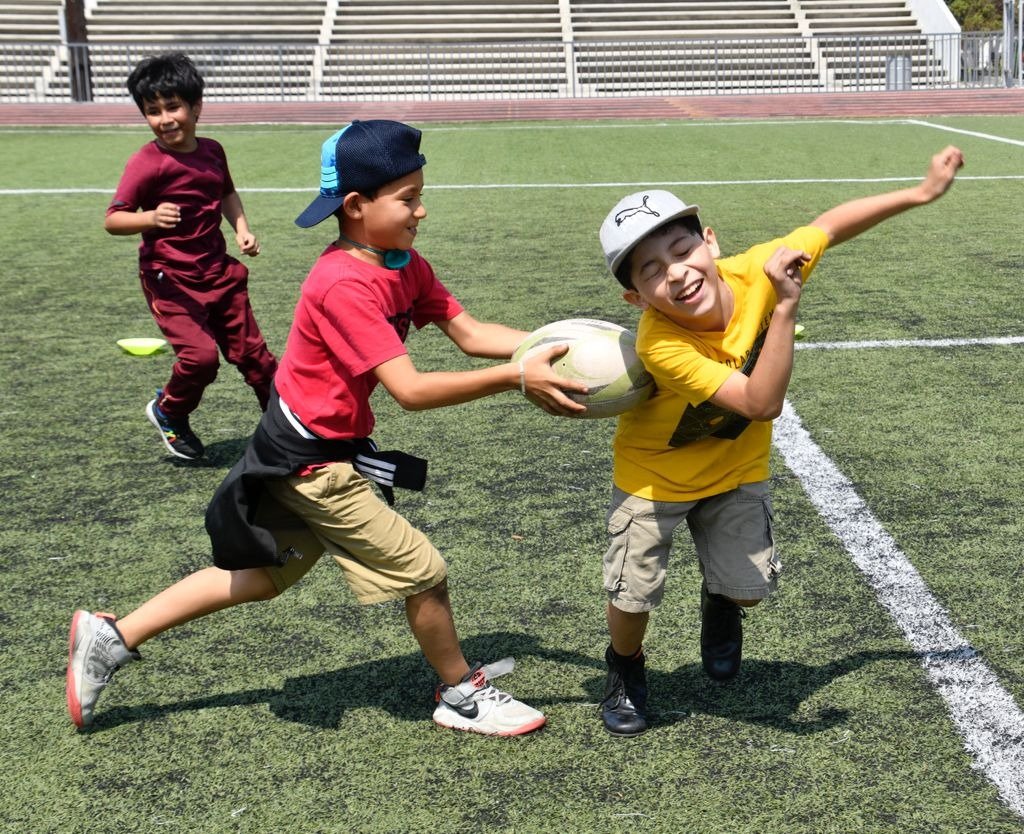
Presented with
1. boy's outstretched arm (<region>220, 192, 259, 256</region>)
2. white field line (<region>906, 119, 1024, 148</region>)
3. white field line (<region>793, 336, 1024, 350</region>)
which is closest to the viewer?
boy's outstretched arm (<region>220, 192, 259, 256</region>)

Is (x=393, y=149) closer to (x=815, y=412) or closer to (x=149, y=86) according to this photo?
(x=149, y=86)

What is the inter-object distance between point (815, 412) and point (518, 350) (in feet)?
10.1

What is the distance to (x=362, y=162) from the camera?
11.0 feet

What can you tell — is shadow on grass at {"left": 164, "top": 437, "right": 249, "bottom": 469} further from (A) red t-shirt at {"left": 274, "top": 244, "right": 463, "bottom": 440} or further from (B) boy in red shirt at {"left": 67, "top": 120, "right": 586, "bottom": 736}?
(A) red t-shirt at {"left": 274, "top": 244, "right": 463, "bottom": 440}

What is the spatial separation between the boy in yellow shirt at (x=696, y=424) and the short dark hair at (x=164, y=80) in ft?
9.36

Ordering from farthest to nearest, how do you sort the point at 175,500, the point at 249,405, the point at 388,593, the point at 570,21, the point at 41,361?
1. the point at 570,21
2. the point at 41,361
3. the point at 249,405
4. the point at 175,500
5. the point at 388,593

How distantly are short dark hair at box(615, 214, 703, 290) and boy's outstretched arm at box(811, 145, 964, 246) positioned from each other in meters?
0.38

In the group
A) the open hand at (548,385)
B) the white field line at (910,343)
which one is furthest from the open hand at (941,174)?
the white field line at (910,343)

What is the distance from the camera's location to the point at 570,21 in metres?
36.5

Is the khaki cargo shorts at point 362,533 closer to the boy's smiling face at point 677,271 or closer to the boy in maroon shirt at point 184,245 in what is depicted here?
the boy's smiling face at point 677,271

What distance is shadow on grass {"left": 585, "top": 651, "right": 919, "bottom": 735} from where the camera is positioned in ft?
11.7

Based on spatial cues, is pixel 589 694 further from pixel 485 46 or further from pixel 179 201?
pixel 485 46

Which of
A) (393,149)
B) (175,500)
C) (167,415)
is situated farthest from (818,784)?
(167,415)

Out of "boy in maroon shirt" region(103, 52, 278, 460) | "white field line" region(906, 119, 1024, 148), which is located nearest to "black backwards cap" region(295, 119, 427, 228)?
"boy in maroon shirt" region(103, 52, 278, 460)
